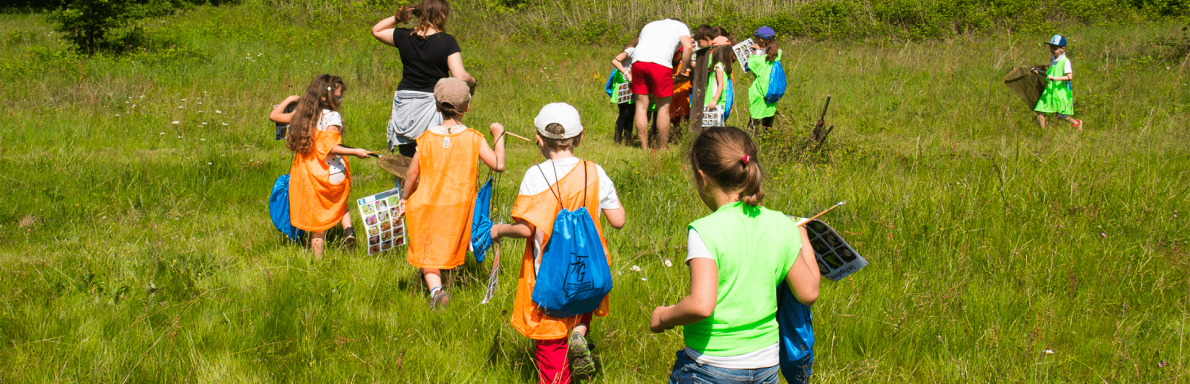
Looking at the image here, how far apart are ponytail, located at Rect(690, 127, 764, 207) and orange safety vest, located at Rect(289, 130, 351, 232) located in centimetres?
295

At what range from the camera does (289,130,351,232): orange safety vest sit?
13.8 feet

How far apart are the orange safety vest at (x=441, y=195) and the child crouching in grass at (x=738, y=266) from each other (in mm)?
1603

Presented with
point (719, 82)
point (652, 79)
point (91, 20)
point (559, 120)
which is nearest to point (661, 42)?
point (652, 79)

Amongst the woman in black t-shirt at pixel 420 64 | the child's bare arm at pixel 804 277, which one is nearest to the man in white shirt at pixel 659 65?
the woman in black t-shirt at pixel 420 64

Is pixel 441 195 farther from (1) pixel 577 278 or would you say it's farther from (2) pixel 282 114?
(2) pixel 282 114

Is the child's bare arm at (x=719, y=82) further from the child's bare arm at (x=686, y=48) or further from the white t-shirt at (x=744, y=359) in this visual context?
the white t-shirt at (x=744, y=359)

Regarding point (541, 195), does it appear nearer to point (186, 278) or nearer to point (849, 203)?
point (186, 278)

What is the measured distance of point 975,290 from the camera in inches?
145

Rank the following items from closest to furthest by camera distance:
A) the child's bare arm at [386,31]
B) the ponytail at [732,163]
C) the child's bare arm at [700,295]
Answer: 1. the child's bare arm at [700,295]
2. the ponytail at [732,163]
3. the child's bare arm at [386,31]

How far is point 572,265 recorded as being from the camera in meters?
2.36

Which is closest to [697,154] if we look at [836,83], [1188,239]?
[1188,239]

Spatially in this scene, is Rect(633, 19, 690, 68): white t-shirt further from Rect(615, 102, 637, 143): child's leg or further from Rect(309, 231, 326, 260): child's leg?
Rect(309, 231, 326, 260): child's leg

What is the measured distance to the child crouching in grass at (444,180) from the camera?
3.28 metres

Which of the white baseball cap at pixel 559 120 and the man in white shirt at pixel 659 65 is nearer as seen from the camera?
the white baseball cap at pixel 559 120
